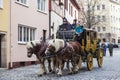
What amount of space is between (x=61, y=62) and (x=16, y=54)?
6.91 meters

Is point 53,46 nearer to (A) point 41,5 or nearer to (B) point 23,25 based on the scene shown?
(B) point 23,25

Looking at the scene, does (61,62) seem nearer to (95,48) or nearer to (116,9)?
(95,48)

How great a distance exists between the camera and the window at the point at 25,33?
2597 cm

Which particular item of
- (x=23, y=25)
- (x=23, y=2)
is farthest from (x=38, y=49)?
(x=23, y=2)

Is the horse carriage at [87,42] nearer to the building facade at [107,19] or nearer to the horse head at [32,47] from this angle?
the horse head at [32,47]

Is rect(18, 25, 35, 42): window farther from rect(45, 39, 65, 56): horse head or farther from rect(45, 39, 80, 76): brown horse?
rect(45, 39, 65, 56): horse head

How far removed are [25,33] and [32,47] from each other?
8.52 meters

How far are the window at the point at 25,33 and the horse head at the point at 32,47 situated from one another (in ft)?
23.3

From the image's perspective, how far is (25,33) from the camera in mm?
27047

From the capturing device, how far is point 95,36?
24.2 metres

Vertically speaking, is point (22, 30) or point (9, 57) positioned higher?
point (22, 30)

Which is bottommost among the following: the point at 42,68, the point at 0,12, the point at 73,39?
the point at 42,68

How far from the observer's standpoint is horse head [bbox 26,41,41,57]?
18594mm

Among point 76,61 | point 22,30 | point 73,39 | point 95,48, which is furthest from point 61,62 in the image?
point 22,30
